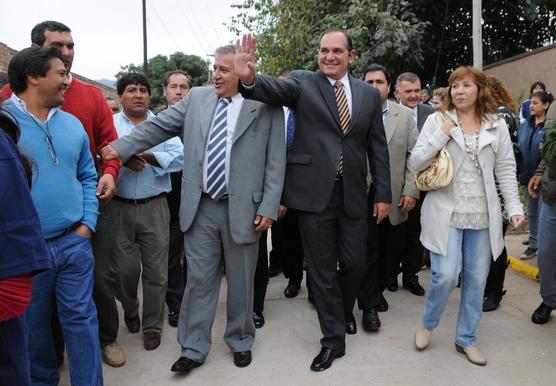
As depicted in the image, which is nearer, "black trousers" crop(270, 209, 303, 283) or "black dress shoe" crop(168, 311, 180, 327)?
"black dress shoe" crop(168, 311, 180, 327)

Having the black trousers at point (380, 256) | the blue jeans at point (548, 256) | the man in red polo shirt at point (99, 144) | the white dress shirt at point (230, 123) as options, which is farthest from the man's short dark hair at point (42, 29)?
the blue jeans at point (548, 256)

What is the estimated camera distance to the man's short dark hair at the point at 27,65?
256cm

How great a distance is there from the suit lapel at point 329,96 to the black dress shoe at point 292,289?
1.94 m

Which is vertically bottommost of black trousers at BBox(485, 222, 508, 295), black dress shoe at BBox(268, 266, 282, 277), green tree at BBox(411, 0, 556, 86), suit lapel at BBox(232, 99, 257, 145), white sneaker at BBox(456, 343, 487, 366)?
black dress shoe at BBox(268, 266, 282, 277)

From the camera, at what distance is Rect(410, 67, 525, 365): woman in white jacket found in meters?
3.28

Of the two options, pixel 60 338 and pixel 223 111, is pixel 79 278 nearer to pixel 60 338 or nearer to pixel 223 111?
pixel 60 338

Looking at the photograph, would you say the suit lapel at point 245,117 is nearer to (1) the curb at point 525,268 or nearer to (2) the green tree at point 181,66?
(1) the curb at point 525,268

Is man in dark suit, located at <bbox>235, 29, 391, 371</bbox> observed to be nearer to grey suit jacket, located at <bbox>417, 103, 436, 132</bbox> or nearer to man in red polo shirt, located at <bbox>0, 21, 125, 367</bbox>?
man in red polo shirt, located at <bbox>0, 21, 125, 367</bbox>

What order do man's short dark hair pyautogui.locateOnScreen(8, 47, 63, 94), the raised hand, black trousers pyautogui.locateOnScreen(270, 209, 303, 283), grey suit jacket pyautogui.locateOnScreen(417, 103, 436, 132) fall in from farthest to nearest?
grey suit jacket pyautogui.locateOnScreen(417, 103, 436, 132) → black trousers pyautogui.locateOnScreen(270, 209, 303, 283) → the raised hand → man's short dark hair pyautogui.locateOnScreen(8, 47, 63, 94)

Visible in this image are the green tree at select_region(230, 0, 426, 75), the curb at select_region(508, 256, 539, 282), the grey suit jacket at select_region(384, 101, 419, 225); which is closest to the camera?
the grey suit jacket at select_region(384, 101, 419, 225)

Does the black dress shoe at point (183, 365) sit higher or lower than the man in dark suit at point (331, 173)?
lower

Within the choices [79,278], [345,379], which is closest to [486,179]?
[345,379]

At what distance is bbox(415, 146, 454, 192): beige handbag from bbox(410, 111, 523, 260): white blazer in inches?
1.6

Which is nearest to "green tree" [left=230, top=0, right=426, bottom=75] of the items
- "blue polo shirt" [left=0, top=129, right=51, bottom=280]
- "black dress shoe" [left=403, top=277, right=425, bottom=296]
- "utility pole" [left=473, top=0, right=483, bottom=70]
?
"utility pole" [left=473, top=0, right=483, bottom=70]
